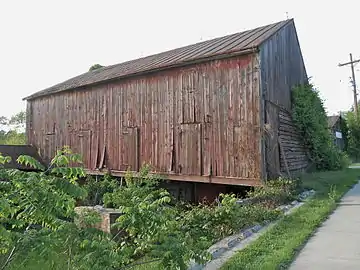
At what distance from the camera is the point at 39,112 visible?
76.0 feet

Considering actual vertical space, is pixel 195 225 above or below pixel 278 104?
below

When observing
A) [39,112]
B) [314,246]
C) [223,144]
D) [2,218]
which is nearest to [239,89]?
[223,144]

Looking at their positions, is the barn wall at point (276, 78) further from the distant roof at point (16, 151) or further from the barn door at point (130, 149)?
the distant roof at point (16, 151)

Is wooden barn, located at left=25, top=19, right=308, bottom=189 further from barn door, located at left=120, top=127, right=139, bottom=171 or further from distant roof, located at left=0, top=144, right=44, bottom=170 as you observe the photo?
distant roof, located at left=0, top=144, right=44, bottom=170

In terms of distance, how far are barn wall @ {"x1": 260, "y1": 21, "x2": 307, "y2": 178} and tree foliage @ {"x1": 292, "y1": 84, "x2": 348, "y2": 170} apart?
620 millimetres

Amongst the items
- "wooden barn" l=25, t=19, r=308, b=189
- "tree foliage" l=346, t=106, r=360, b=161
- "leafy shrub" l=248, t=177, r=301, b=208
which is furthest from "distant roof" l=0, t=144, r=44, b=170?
"tree foliage" l=346, t=106, r=360, b=161

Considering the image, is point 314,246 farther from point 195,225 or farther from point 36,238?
point 36,238

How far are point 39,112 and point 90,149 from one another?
6.99 m

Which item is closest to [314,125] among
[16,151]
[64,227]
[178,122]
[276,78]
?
[276,78]

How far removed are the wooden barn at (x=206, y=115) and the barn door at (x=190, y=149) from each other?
4 cm

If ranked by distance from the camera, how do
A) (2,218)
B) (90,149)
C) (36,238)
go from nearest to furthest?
(36,238) < (2,218) < (90,149)

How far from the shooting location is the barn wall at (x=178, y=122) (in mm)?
11867

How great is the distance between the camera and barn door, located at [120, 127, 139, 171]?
15789 mm

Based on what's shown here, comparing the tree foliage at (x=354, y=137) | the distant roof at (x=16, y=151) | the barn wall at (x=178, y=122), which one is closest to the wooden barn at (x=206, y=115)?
the barn wall at (x=178, y=122)
